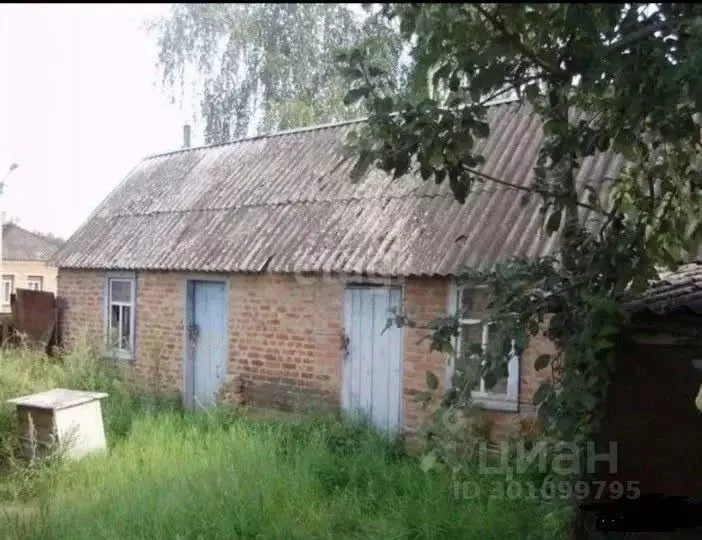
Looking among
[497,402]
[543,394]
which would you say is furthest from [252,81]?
[543,394]

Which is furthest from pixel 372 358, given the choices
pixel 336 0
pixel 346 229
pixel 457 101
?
pixel 336 0

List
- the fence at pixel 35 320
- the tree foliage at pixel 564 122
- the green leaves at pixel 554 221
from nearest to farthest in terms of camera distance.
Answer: the tree foliage at pixel 564 122
the green leaves at pixel 554 221
the fence at pixel 35 320

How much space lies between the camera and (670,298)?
193 inches

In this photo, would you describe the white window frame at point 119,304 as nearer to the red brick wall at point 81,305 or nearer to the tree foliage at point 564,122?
the red brick wall at point 81,305

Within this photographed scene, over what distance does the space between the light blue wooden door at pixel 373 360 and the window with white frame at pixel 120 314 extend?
4920 millimetres

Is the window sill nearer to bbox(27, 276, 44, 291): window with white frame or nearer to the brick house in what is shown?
the brick house


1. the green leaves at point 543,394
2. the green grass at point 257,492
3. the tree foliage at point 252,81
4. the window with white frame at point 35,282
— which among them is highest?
the tree foliage at point 252,81

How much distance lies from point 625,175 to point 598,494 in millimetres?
2367

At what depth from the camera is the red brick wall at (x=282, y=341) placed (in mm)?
8305

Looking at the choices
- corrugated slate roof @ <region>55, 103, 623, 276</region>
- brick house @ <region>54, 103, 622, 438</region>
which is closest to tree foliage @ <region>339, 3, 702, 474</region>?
brick house @ <region>54, 103, 622, 438</region>

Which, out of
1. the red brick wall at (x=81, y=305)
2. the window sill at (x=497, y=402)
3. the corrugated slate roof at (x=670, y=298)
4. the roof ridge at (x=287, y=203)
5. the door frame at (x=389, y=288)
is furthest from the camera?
the red brick wall at (x=81, y=305)

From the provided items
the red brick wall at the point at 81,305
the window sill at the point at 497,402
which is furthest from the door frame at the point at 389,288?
the red brick wall at the point at 81,305

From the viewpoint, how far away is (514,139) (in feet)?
30.4

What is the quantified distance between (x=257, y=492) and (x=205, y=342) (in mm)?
5312
